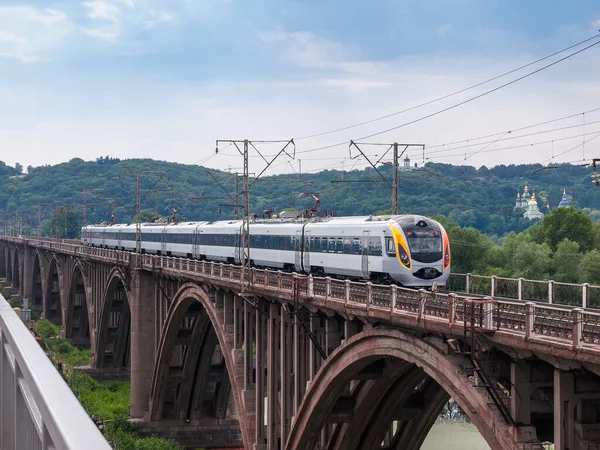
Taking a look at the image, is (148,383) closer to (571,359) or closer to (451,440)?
(451,440)

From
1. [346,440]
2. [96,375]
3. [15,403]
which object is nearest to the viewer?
[15,403]

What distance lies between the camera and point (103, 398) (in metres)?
64.3

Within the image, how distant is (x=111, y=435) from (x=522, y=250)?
3899 cm

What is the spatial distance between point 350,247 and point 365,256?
1550 millimetres

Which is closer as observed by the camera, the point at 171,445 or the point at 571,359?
the point at 571,359

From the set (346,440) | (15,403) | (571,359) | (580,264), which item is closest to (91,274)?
(580,264)

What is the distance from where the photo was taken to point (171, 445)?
4947cm

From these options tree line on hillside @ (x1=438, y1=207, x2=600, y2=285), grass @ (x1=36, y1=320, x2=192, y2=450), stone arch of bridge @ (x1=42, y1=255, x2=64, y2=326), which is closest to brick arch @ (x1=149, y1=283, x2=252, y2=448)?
grass @ (x1=36, y1=320, x2=192, y2=450)

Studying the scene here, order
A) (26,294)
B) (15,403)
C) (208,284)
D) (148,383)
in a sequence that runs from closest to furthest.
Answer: (15,403) → (208,284) → (148,383) → (26,294)

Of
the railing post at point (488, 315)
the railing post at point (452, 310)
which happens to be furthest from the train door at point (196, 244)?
the railing post at point (488, 315)

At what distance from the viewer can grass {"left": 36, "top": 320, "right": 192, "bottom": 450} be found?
1939 inches

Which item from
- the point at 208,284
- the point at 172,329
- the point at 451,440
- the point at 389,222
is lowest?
the point at 451,440

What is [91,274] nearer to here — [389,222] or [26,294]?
[26,294]

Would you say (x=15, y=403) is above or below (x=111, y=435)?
above
